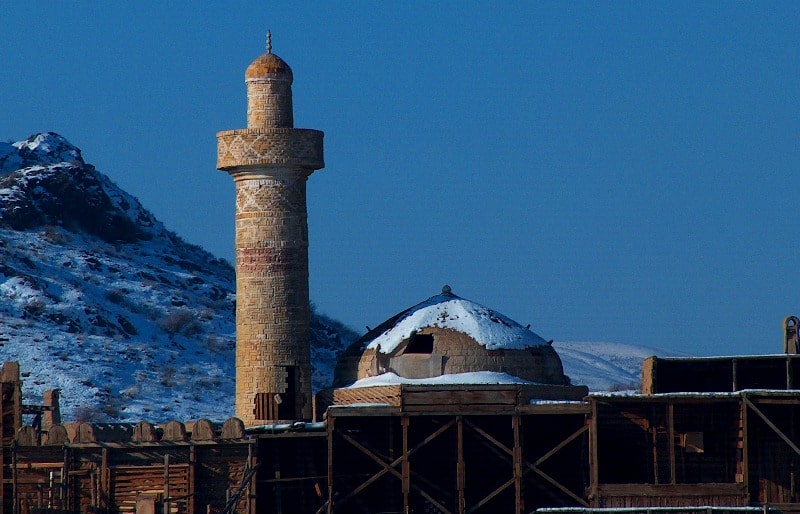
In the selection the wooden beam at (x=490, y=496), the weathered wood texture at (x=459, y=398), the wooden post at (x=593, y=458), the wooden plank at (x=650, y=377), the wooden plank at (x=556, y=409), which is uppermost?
the wooden plank at (x=650, y=377)

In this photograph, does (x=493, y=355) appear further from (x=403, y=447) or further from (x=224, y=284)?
(x=224, y=284)

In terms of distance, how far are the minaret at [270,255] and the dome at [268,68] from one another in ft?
0.09

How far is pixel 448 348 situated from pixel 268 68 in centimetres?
921

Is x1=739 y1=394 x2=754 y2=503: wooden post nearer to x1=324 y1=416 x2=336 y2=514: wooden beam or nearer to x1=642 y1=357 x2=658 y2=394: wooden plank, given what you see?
x1=642 y1=357 x2=658 y2=394: wooden plank

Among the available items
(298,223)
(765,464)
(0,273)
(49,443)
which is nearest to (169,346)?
(0,273)

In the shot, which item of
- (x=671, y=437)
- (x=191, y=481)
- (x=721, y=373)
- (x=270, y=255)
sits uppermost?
(x=270, y=255)

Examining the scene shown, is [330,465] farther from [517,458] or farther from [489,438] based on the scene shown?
[517,458]

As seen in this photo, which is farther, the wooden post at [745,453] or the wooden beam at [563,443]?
the wooden beam at [563,443]

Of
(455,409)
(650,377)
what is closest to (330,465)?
(455,409)

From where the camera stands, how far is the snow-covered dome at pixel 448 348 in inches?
1847

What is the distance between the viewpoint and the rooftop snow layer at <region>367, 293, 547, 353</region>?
47469mm

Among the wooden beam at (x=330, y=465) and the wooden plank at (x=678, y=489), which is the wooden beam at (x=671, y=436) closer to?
the wooden plank at (x=678, y=489)

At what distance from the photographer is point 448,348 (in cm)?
4712

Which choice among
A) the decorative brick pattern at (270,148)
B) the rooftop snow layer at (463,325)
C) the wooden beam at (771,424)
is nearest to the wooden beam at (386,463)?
the rooftop snow layer at (463,325)
